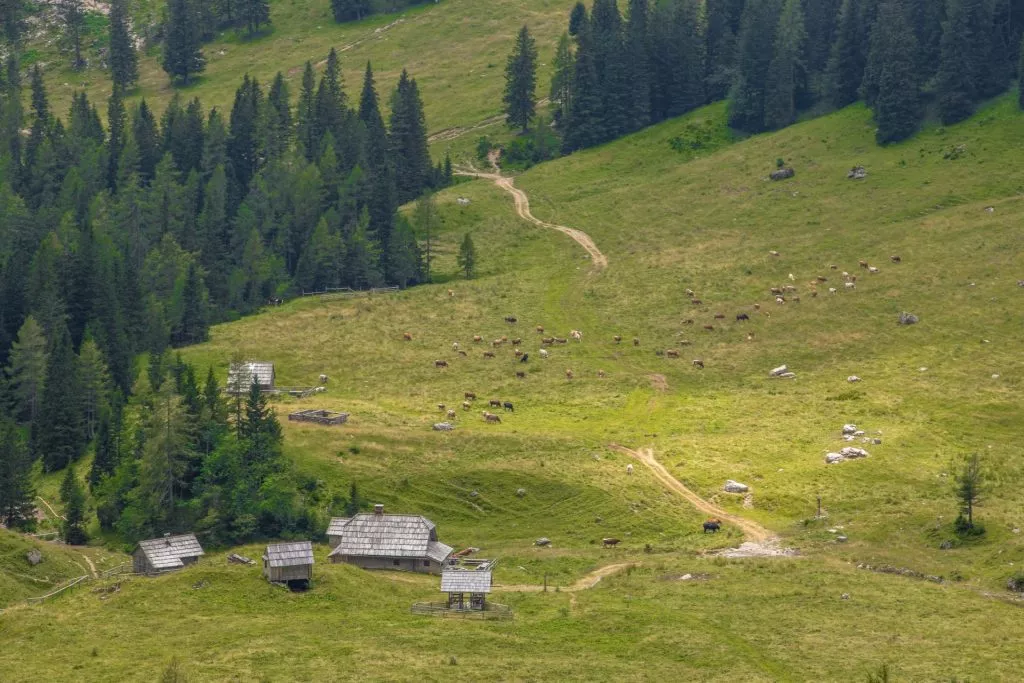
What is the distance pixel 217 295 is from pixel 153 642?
83.4 m

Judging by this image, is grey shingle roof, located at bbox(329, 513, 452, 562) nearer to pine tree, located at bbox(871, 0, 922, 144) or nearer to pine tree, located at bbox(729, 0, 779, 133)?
pine tree, located at bbox(871, 0, 922, 144)

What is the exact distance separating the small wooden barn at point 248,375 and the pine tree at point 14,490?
2098cm

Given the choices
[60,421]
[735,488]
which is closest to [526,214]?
[60,421]

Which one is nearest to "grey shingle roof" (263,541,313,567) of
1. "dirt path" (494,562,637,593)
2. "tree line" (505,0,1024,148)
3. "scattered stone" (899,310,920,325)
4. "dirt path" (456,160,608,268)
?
"dirt path" (494,562,637,593)

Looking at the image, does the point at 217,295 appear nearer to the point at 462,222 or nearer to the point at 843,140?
the point at 462,222

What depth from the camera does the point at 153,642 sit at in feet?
267

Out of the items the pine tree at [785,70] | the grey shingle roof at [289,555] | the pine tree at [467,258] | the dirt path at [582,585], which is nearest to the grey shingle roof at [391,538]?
the dirt path at [582,585]

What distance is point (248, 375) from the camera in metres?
127

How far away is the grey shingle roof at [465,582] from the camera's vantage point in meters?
87.3

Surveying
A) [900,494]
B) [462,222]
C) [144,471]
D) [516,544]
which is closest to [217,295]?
[462,222]

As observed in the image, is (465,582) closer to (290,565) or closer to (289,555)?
(290,565)

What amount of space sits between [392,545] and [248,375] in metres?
33.5

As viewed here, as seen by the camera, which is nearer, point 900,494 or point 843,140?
point 900,494

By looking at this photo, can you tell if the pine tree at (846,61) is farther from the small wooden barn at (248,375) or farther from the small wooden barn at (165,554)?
the small wooden barn at (165,554)
